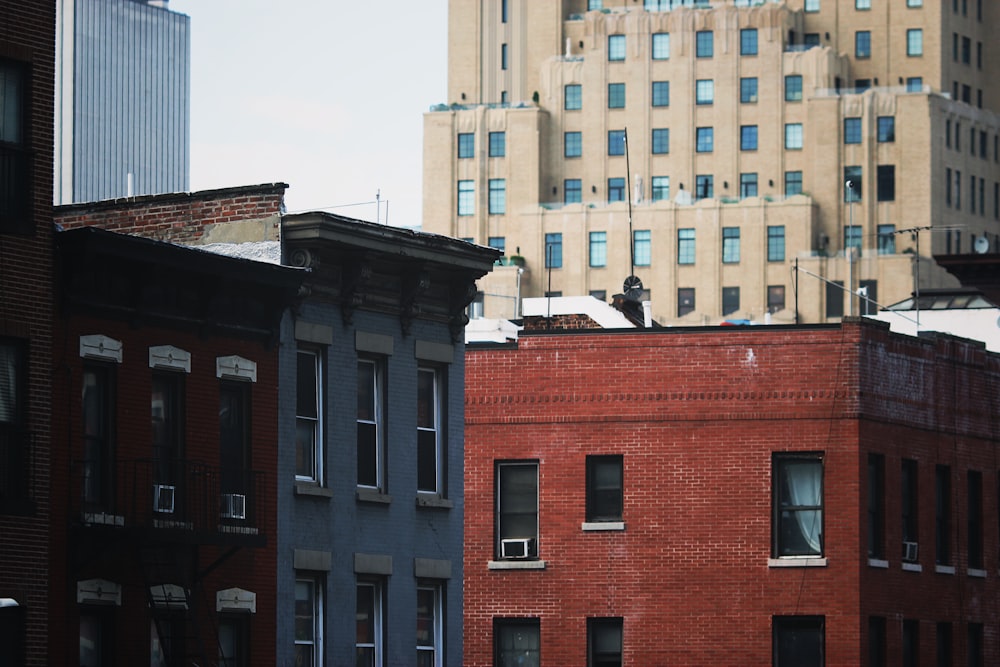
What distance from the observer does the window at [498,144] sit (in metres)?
182

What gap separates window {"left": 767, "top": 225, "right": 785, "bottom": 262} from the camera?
172250 mm

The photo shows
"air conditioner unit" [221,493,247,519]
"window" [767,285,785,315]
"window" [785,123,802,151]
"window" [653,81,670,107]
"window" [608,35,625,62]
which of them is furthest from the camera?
"window" [608,35,625,62]

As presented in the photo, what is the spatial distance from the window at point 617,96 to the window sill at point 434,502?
14064 cm

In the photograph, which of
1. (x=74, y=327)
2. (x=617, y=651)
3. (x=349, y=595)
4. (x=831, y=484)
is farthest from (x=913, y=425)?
(x=74, y=327)

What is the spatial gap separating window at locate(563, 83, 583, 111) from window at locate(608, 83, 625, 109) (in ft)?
7.51

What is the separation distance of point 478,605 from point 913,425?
10363 mm

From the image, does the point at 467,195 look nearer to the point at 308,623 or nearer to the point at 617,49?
the point at 617,49

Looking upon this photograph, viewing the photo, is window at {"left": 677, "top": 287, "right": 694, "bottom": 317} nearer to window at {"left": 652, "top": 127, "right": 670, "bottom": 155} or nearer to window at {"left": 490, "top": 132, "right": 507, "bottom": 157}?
window at {"left": 652, "top": 127, "right": 670, "bottom": 155}

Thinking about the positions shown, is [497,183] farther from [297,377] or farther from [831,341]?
[297,377]

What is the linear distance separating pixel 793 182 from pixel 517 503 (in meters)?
128

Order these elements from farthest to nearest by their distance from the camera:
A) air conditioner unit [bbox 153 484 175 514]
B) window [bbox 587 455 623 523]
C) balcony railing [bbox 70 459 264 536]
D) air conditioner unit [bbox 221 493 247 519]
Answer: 1. window [bbox 587 455 623 523]
2. air conditioner unit [bbox 221 493 247 519]
3. air conditioner unit [bbox 153 484 175 514]
4. balcony railing [bbox 70 459 264 536]

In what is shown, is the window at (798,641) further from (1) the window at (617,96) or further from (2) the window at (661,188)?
(1) the window at (617,96)

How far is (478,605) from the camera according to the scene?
52594 millimetres

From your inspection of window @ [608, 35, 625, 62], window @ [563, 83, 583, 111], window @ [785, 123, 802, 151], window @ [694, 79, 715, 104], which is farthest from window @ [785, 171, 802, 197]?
window @ [563, 83, 583, 111]
